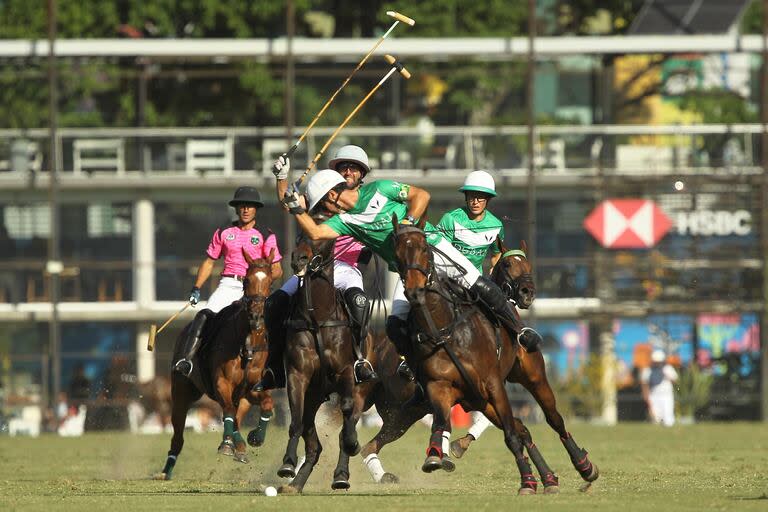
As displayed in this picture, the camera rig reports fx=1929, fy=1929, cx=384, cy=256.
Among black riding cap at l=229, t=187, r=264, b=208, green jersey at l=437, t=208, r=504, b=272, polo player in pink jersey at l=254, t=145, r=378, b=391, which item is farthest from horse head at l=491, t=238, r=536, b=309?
black riding cap at l=229, t=187, r=264, b=208

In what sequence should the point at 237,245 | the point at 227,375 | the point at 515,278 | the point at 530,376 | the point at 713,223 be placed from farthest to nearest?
the point at 713,223
the point at 237,245
the point at 227,375
the point at 515,278
the point at 530,376

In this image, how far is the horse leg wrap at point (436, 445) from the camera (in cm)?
1373

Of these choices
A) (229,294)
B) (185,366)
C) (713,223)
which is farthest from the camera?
(713,223)

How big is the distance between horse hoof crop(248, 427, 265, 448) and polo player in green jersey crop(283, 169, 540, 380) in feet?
8.33

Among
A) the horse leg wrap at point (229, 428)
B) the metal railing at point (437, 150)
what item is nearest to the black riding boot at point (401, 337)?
the horse leg wrap at point (229, 428)

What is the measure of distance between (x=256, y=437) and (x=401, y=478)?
1.37m

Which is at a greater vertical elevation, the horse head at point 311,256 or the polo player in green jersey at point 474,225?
the polo player in green jersey at point 474,225

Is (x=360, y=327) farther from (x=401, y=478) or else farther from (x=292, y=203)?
(x=401, y=478)

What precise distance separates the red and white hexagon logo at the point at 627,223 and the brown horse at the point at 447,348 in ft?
83.4

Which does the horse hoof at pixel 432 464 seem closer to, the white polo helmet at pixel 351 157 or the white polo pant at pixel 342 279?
the white polo pant at pixel 342 279

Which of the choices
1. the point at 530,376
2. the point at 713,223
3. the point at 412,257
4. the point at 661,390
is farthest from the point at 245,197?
the point at 713,223

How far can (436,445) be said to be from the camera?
1384 centimetres

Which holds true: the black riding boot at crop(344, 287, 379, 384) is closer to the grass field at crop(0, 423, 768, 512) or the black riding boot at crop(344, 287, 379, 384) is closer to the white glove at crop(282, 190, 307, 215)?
the grass field at crop(0, 423, 768, 512)

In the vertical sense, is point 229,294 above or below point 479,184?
below
